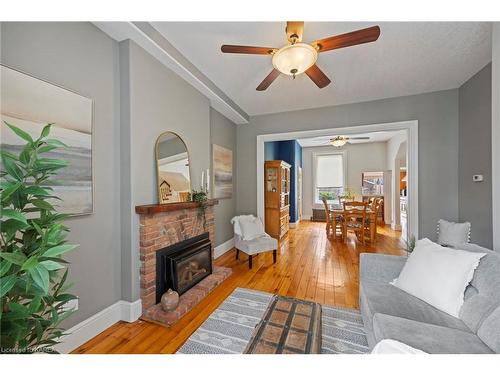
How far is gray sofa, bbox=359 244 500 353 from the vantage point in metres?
0.99

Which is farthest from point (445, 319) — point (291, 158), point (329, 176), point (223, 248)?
point (329, 176)

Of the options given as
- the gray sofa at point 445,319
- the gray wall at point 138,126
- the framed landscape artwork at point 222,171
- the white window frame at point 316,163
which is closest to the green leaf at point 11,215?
the gray wall at point 138,126

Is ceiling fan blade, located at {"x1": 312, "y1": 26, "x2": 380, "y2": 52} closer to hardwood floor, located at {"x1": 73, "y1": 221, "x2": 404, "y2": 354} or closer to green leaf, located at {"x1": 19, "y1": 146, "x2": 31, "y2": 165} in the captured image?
green leaf, located at {"x1": 19, "y1": 146, "x2": 31, "y2": 165}

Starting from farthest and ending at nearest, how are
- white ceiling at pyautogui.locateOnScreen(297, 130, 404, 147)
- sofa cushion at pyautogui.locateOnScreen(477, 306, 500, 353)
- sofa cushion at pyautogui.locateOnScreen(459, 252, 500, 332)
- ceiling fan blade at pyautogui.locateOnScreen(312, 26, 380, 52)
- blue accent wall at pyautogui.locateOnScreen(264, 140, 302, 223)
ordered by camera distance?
blue accent wall at pyautogui.locateOnScreen(264, 140, 302, 223) < white ceiling at pyautogui.locateOnScreen(297, 130, 404, 147) < ceiling fan blade at pyautogui.locateOnScreen(312, 26, 380, 52) < sofa cushion at pyautogui.locateOnScreen(459, 252, 500, 332) < sofa cushion at pyautogui.locateOnScreen(477, 306, 500, 353)

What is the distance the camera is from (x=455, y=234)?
2.41 metres

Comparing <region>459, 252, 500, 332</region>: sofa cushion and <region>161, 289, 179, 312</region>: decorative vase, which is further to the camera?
<region>161, 289, 179, 312</region>: decorative vase

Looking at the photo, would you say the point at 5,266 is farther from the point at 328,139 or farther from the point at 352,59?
the point at 328,139

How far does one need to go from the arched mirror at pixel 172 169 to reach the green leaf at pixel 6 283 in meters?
1.48

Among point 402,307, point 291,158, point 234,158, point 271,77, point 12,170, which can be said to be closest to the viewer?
point 12,170

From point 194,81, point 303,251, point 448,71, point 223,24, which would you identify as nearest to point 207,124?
point 194,81

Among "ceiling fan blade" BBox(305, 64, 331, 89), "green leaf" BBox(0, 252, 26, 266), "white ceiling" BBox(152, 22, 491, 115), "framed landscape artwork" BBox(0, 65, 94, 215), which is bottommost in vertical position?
"green leaf" BBox(0, 252, 26, 266)

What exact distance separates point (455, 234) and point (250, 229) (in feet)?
8.50

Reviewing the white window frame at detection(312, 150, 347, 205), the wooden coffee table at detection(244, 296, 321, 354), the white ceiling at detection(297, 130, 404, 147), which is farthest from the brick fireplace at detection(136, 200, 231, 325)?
the white window frame at detection(312, 150, 347, 205)

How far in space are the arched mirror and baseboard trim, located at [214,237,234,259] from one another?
144 cm
